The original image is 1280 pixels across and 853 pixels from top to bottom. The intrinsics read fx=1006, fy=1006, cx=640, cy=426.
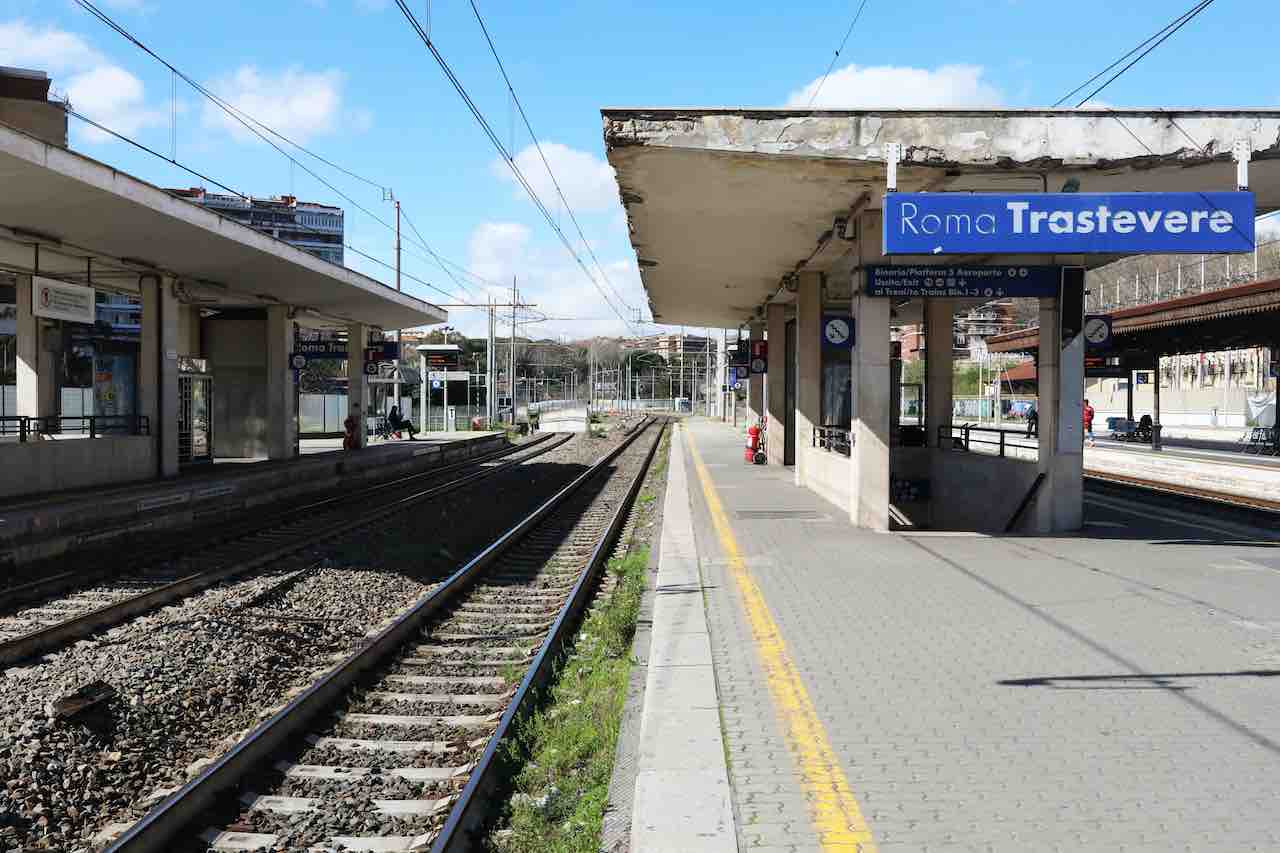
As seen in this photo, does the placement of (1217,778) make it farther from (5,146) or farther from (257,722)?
(5,146)

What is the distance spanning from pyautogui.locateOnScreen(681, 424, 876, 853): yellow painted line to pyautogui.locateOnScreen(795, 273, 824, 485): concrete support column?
12.5m

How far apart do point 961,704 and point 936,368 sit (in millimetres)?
14964

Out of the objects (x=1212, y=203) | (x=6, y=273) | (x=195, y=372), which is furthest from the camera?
(x=195, y=372)

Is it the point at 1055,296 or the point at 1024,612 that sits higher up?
the point at 1055,296

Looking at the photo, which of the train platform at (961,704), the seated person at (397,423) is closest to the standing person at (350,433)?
the seated person at (397,423)

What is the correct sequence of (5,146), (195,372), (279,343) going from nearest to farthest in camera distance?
(5,146), (195,372), (279,343)

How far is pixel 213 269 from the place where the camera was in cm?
2091

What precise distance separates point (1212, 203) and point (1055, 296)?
94.0 inches

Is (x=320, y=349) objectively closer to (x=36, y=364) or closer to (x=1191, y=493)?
(x=36, y=364)

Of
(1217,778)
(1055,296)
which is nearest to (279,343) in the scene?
(1055,296)

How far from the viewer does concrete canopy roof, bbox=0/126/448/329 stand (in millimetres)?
13172

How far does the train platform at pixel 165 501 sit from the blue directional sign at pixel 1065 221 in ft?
35.9

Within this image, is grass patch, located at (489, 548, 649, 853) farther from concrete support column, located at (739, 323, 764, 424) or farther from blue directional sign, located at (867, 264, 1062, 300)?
concrete support column, located at (739, 323, 764, 424)

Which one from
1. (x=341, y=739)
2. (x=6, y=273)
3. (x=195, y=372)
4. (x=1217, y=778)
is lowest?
(x=341, y=739)
